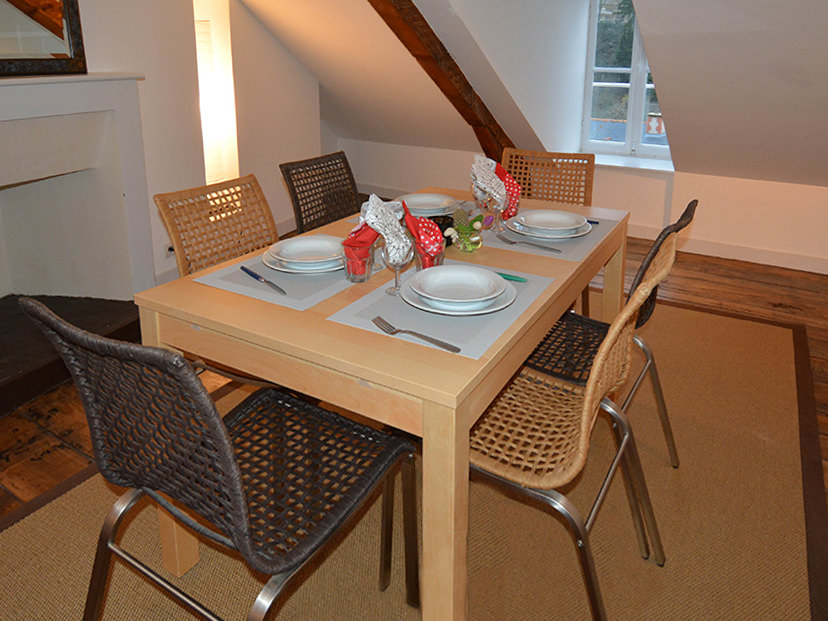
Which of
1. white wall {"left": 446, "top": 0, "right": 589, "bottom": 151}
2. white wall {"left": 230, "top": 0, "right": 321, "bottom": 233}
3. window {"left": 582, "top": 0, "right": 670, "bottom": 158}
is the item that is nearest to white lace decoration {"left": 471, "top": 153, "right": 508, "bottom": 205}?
white wall {"left": 446, "top": 0, "right": 589, "bottom": 151}

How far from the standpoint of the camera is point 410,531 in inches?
60.3

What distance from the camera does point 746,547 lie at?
1828 millimetres

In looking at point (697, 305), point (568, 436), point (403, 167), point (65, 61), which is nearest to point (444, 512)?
point (568, 436)

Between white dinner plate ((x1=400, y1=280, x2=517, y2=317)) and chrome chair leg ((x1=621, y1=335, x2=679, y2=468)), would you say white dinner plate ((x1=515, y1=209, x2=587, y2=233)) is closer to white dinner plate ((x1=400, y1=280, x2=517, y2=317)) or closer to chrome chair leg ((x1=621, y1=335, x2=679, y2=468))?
chrome chair leg ((x1=621, y1=335, x2=679, y2=468))

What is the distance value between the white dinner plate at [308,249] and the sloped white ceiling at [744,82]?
1.90 metres

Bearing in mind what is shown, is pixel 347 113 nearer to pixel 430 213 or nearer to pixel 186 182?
pixel 186 182

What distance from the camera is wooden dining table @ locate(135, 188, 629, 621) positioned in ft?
3.85

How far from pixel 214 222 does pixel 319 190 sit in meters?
0.55

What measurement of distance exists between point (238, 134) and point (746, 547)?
331cm

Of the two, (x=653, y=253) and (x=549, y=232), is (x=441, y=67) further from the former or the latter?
(x=653, y=253)

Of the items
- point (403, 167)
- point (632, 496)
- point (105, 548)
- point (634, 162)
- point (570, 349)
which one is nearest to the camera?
point (105, 548)

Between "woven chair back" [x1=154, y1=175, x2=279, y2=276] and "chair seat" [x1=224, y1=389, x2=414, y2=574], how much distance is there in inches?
21.9

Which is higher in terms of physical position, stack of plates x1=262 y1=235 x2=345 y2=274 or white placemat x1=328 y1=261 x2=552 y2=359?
stack of plates x1=262 y1=235 x2=345 y2=274

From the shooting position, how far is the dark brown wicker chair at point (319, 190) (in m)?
2.33
